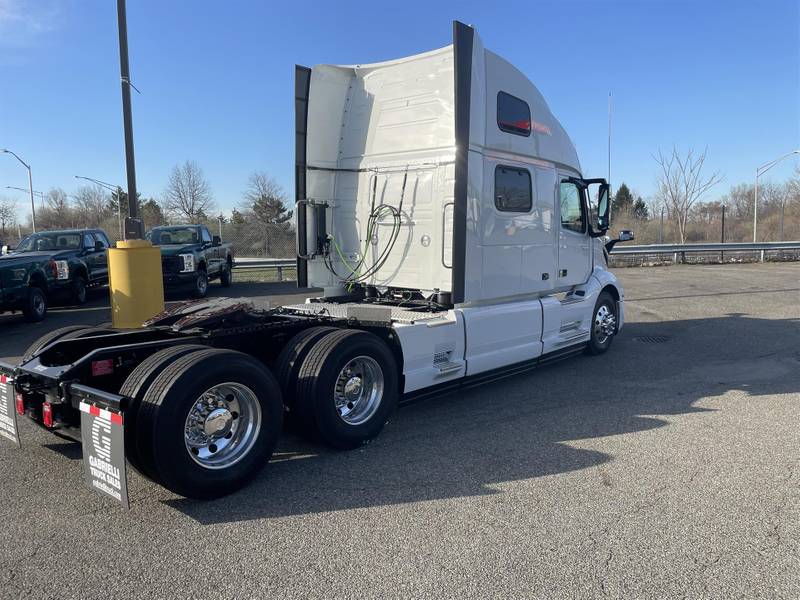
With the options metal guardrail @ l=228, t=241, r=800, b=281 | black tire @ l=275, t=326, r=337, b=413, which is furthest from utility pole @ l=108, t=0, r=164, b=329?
metal guardrail @ l=228, t=241, r=800, b=281

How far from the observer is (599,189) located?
8.26 m

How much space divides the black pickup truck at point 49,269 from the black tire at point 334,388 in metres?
9.34

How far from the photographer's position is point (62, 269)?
13344mm

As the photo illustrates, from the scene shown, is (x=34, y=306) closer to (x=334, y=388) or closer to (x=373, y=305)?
(x=373, y=305)

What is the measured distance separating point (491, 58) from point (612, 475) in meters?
4.29

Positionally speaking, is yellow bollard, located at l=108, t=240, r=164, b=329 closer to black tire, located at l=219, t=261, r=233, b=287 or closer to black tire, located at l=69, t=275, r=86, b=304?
black tire, located at l=69, t=275, r=86, b=304

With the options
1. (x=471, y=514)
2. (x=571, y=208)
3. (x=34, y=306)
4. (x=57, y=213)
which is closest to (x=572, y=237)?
(x=571, y=208)

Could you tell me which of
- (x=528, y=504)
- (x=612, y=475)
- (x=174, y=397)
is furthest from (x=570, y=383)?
(x=174, y=397)

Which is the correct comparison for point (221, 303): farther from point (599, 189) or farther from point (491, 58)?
point (599, 189)

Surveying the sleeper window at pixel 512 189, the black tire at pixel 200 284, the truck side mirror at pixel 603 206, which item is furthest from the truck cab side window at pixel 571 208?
the black tire at pixel 200 284

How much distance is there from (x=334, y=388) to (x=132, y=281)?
17.5ft

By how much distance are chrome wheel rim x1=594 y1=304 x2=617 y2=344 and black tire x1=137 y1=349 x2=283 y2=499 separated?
5.64 metres

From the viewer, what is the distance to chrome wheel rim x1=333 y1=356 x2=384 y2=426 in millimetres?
4984

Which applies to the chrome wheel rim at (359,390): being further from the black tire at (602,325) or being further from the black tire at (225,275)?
the black tire at (225,275)
